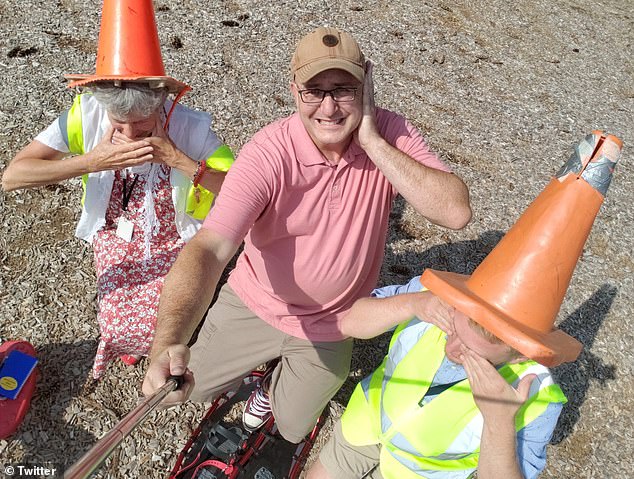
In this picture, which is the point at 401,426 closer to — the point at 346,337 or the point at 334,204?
the point at 346,337

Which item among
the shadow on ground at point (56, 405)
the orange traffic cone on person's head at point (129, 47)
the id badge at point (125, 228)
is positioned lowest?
the shadow on ground at point (56, 405)

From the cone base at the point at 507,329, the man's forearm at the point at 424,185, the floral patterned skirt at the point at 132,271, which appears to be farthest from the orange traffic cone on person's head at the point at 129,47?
the cone base at the point at 507,329

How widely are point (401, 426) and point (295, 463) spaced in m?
1.22

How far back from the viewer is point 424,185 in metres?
2.57

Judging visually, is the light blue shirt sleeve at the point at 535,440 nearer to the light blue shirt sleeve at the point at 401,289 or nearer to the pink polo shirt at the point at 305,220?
the light blue shirt sleeve at the point at 401,289

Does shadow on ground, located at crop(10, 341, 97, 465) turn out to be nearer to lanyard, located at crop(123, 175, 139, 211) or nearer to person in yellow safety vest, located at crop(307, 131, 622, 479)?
lanyard, located at crop(123, 175, 139, 211)

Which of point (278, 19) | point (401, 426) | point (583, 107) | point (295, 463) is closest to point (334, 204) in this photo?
point (401, 426)

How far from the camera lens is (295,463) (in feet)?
11.1

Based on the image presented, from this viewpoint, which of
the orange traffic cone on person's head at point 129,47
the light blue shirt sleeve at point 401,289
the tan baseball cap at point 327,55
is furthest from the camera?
the orange traffic cone on person's head at point 129,47

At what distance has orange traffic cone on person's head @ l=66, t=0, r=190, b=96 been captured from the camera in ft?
9.18

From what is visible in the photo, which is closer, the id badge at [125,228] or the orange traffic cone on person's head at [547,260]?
the orange traffic cone on person's head at [547,260]

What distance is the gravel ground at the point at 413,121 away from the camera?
357 centimetres

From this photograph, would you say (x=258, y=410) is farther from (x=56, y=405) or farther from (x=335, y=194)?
(x=335, y=194)

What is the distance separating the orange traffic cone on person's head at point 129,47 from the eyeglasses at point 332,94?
0.89 m
